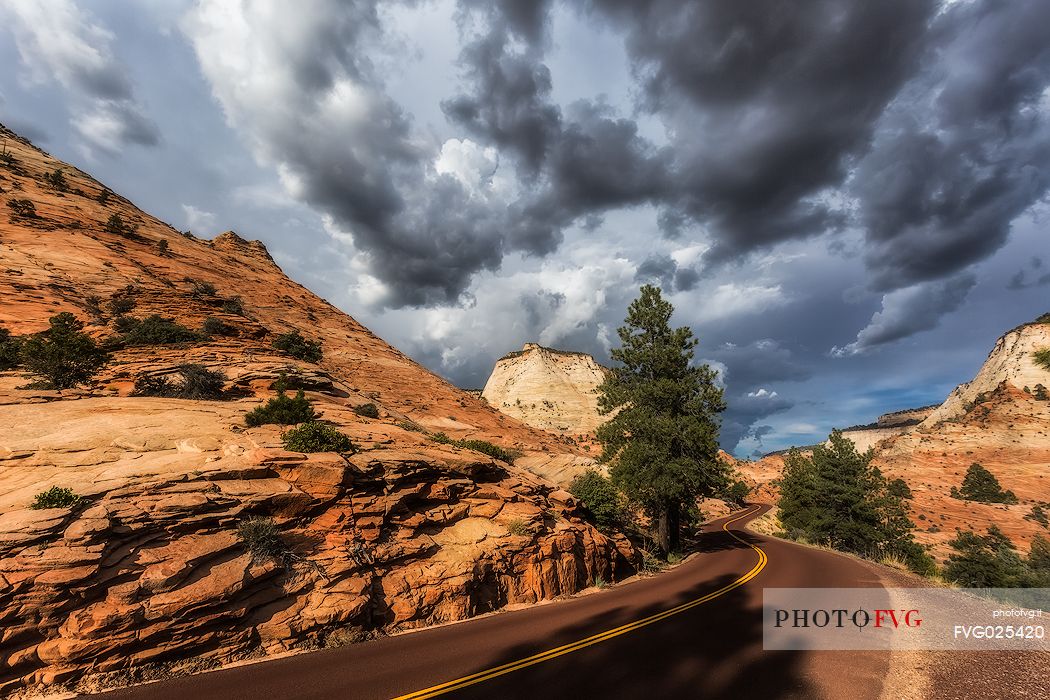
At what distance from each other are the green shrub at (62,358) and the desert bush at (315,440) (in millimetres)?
12491

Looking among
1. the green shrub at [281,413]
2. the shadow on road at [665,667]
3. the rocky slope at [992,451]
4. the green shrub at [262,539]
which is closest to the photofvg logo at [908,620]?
the shadow on road at [665,667]

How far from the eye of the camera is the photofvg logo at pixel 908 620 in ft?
25.8

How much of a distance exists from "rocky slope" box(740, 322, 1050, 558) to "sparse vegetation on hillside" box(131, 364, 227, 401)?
203 ft

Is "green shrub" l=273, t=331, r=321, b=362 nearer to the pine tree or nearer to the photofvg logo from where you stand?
the pine tree

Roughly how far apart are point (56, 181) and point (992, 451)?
460 feet

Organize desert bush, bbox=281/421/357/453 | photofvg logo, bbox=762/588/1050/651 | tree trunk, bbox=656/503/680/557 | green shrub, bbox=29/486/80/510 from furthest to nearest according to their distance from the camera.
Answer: tree trunk, bbox=656/503/680/557, desert bush, bbox=281/421/357/453, green shrub, bbox=29/486/80/510, photofvg logo, bbox=762/588/1050/651

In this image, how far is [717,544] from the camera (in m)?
28.6

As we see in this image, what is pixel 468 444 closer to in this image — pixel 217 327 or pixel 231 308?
pixel 217 327

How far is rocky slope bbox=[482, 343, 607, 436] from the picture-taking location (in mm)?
85312

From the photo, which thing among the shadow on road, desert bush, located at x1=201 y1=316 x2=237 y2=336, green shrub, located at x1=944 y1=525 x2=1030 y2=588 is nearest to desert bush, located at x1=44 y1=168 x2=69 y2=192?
desert bush, located at x1=201 y1=316 x2=237 y2=336

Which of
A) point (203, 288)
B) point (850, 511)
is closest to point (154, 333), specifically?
point (203, 288)

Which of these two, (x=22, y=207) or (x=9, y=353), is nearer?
(x=9, y=353)

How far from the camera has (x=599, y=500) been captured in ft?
70.5

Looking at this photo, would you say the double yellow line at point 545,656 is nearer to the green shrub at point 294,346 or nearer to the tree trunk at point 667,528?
the tree trunk at point 667,528
